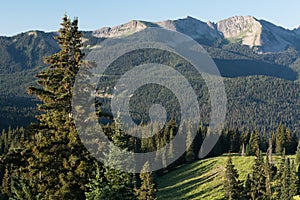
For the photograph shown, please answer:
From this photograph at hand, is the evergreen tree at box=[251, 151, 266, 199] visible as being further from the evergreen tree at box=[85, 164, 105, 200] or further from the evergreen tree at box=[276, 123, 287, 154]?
the evergreen tree at box=[85, 164, 105, 200]

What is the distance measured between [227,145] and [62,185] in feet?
375

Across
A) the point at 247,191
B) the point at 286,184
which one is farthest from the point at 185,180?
the point at 286,184

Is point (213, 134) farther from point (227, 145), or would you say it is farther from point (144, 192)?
point (144, 192)

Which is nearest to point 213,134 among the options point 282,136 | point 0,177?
point 282,136

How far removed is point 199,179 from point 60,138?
264ft

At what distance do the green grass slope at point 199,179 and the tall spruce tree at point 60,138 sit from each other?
2465 inches

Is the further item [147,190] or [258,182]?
[258,182]

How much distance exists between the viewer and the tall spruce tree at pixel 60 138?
24734 mm

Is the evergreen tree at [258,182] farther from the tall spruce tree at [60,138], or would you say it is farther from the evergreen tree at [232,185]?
the tall spruce tree at [60,138]

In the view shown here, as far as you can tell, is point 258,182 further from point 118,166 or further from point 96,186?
point 96,186

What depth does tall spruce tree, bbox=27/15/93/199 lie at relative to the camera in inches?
974

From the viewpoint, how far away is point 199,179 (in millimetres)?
102000

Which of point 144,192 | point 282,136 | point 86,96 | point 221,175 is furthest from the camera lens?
point 282,136

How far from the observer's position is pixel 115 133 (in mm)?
24109
